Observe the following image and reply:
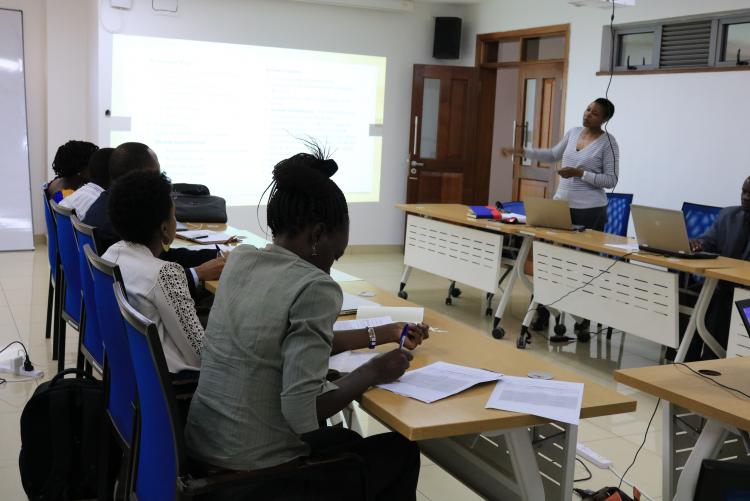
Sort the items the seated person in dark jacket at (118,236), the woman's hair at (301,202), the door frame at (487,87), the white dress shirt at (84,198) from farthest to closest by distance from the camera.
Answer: the door frame at (487,87) → the white dress shirt at (84,198) → the seated person in dark jacket at (118,236) → the woman's hair at (301,202)

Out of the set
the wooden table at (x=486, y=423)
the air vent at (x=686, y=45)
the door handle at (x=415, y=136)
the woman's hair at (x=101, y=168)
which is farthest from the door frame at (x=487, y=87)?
the wooden table at (x=486, y=423)

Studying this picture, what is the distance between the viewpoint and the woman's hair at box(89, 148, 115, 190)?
427 cm

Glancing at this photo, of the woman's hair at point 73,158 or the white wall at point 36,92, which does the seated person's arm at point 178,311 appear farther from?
the white wall at point 36,92

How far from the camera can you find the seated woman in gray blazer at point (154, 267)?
7.64 ft

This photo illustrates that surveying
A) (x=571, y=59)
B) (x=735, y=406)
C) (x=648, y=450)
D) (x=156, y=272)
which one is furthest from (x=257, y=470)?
(x=571, y=59)

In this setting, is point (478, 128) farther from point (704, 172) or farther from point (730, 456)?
point (730, 456)

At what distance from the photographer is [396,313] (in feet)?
8.88

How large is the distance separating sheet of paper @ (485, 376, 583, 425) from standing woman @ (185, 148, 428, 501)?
0.85ft

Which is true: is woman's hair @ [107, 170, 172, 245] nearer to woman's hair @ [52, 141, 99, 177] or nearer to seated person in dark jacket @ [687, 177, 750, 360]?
woman's hair @ [52, 141, 99, 177]

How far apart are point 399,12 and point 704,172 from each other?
421 cm

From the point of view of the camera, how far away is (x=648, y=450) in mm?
3852

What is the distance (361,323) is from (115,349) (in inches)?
29.7

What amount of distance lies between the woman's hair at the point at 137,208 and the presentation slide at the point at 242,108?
5.57 m

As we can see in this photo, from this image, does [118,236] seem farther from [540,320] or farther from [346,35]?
[346,35]
